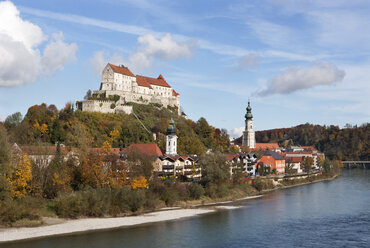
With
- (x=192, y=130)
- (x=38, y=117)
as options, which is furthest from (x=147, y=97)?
(x=38, y=117)

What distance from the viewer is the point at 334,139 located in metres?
144

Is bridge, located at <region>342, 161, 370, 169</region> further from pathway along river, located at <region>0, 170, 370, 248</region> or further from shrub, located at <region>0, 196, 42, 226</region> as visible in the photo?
shrub, located at <region>0, 196, 42, 226</region>

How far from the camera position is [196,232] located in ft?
109

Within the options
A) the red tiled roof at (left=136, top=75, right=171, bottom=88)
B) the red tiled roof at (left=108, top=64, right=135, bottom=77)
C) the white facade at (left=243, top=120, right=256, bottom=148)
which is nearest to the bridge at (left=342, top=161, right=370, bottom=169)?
the white facade at (left=243, top=120, right=256, bottom=148)

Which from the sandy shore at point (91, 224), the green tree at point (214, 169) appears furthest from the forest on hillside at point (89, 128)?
the sandy shore at point (91, 224)

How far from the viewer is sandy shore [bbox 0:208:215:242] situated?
103 ft

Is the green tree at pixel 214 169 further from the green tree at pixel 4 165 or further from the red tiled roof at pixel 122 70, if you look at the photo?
the red tiled roof at pixel 122 70

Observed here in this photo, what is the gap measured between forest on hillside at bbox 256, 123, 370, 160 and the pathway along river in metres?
93.1

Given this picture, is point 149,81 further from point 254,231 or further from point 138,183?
point 254,231

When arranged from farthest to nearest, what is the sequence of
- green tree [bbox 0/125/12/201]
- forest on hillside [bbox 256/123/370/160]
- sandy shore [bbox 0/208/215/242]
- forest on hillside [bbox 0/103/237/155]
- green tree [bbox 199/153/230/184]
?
forest on hillside [bbox 256/123/370/160] < forest on hillside [bbox 0/103/237/155] < green tree [bbox 199/153/230/184] < green tree [bbox 0/125/12/201] < sandy shore [bbox 0/208/215/242]

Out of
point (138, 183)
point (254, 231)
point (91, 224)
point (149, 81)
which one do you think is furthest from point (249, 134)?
point (91, 224)

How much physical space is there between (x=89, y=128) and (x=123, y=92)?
1608cm

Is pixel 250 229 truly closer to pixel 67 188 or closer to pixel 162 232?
pixel 162 232

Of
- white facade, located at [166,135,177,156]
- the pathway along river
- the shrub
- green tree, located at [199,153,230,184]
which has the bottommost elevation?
the pathway along river
